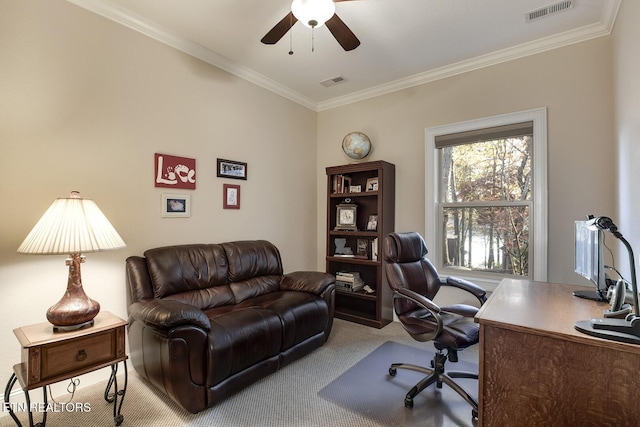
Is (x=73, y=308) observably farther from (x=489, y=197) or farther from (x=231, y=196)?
(x=489, y=197)

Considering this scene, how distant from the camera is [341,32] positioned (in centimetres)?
202

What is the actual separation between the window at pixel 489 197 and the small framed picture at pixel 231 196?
7.01 ft

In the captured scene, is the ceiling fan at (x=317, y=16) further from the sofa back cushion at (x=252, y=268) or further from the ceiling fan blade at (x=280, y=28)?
the sofa back cushion at (x=252, y=268)

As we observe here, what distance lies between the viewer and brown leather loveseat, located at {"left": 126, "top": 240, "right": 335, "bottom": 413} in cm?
189

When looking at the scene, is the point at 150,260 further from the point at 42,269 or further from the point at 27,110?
the point at 27,110

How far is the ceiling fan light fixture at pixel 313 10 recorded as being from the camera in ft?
A: 5.65

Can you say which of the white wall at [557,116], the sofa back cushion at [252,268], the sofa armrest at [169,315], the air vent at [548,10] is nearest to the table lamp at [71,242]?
the sofa armrest at [169,315]

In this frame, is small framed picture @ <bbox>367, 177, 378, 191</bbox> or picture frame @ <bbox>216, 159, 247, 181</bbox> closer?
picture frame @ <bbox>216, 159, 247, 181</bbox>

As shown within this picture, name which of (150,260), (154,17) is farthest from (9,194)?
(154,17)

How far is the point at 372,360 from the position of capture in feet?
8.76

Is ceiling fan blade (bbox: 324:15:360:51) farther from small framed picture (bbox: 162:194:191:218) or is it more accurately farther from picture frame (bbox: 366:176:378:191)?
small framed picture (bbox: 162:194:191:218)

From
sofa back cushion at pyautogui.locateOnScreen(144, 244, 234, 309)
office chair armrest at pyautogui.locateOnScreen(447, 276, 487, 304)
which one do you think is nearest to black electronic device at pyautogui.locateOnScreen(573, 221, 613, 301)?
office chair armrest at pyautogui.locateOnScreen(447, 276, 487, 304)

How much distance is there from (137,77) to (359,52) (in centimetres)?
205

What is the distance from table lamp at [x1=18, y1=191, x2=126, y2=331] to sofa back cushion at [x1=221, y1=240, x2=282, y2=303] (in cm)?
118
